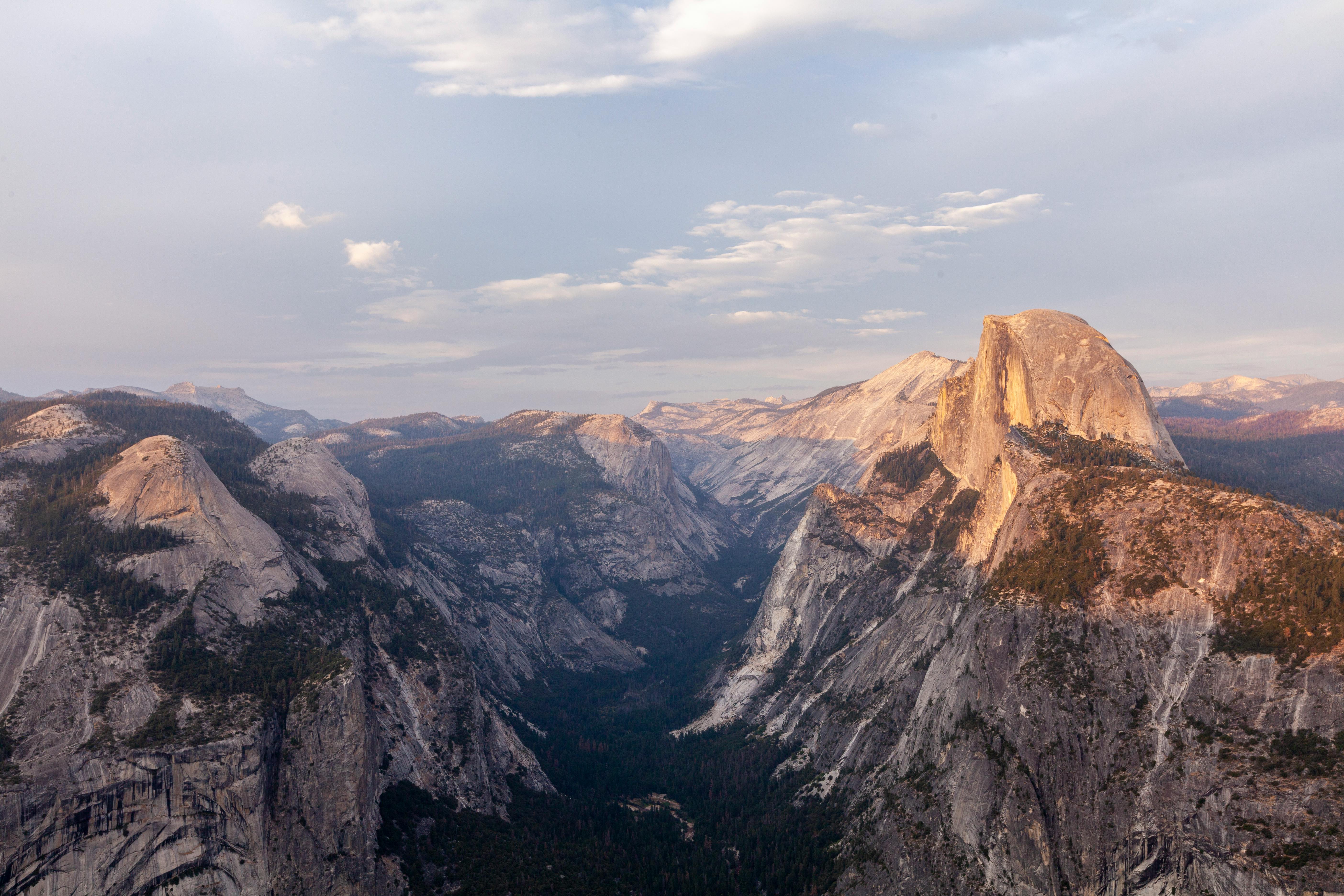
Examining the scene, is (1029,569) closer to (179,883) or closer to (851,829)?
(851,829)

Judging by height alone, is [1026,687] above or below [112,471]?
below

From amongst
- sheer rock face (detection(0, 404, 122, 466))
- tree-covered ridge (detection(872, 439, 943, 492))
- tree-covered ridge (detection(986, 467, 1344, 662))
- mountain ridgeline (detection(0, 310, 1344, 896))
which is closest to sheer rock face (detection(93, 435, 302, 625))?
mountain ridgeline (detection(0, 310, 1344, 896))

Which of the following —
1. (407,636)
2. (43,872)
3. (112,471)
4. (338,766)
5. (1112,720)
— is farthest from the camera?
(407,636)

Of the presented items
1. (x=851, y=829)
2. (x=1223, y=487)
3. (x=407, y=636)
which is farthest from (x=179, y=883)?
(x=1223, y=487)

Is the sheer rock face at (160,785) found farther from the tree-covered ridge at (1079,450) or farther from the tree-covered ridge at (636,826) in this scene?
the tree-covered ridge at (1079,450)

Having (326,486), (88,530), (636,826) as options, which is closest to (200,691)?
(88,530)

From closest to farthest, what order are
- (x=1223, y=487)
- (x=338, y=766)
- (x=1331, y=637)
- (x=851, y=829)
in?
1. (x=1331, y=637)
2. (x=338, y=766)
3. (x=1223, y=487)
4. (x=851, y=829)

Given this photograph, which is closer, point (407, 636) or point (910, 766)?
point (910, 766)
